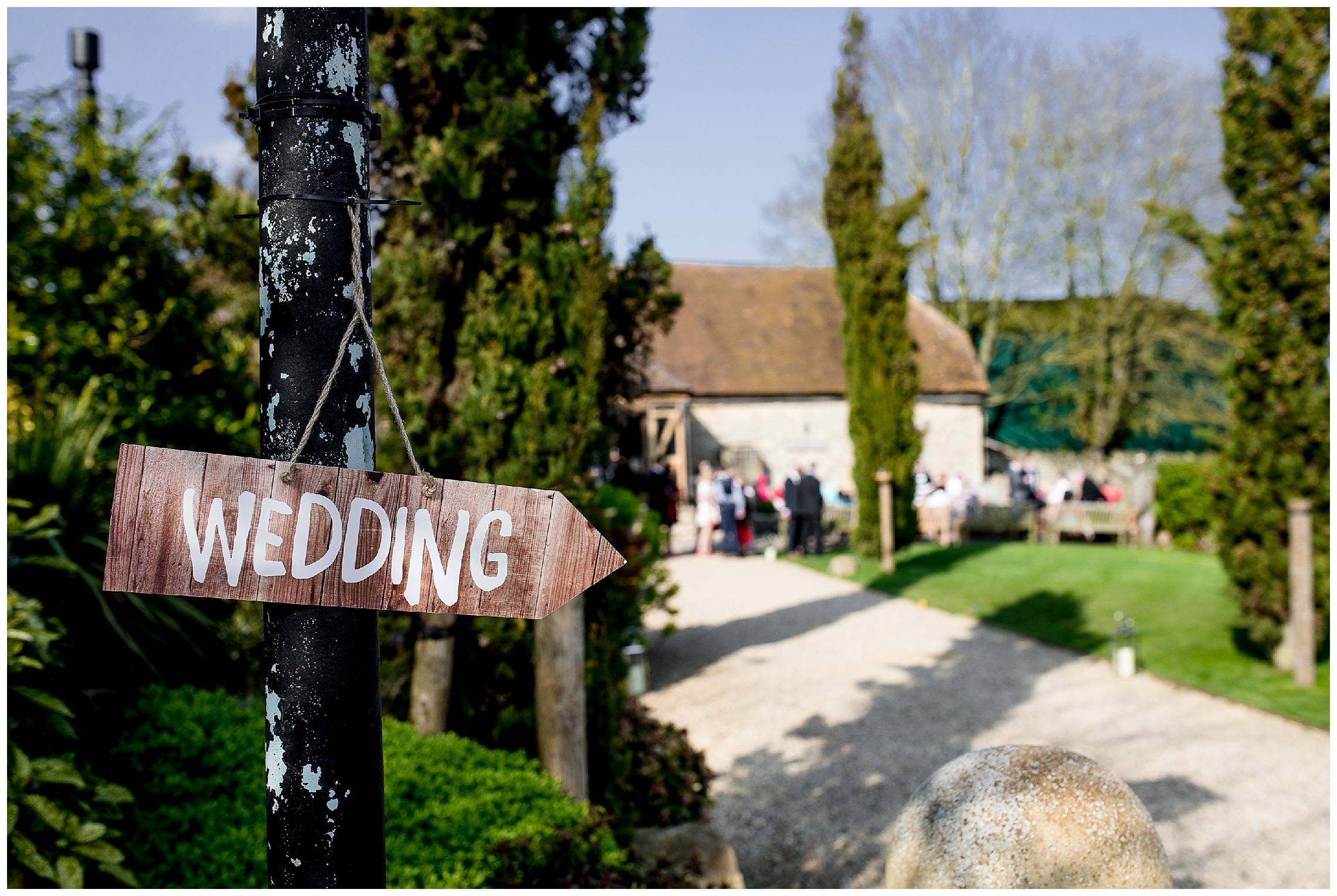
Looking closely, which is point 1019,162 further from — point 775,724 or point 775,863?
point 775,863

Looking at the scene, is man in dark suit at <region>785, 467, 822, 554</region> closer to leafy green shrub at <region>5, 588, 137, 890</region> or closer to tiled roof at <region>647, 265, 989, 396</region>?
tiled roof at <region>647, 265, 989, 396</region>

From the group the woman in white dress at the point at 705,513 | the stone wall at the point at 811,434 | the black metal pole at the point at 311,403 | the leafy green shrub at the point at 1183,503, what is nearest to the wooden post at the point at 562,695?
the black metal pole at the point at 311,403

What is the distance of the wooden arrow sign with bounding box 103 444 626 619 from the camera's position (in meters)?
1.43

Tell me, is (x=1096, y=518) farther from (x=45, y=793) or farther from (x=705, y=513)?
(x=45, y=793)

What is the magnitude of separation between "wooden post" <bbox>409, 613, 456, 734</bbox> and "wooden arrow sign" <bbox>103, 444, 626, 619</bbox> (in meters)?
3.18

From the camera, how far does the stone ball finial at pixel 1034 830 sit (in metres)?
2.74

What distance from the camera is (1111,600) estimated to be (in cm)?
1275

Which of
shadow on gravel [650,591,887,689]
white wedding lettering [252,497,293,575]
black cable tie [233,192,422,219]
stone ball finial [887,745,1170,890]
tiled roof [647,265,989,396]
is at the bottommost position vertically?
shadow on gravel [650,591,887,689]

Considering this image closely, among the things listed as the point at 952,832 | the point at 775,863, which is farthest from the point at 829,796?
the point at 952,832

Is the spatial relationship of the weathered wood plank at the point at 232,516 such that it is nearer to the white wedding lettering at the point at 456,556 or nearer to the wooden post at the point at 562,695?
the white wedding lettering at the point at 456,556

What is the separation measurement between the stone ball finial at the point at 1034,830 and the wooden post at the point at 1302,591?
683 cm

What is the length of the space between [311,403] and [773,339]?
2732cm

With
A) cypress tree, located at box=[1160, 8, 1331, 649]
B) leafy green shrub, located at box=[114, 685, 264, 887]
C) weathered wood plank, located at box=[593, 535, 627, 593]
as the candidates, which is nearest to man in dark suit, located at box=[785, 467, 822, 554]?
cypress tree, located at box=[1160, 8, 1331, 649]

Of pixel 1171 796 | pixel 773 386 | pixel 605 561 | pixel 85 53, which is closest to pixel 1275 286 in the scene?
pixel 1171 796
